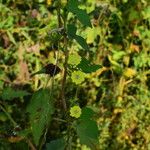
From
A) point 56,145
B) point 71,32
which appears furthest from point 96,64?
point 71,32

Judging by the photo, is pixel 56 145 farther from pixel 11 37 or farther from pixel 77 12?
pixel 11 37

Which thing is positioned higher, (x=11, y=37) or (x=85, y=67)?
(x=85, y=67)

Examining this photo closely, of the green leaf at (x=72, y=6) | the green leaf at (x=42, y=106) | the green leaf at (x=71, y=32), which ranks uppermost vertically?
the green leaf at (x=72, y=6)

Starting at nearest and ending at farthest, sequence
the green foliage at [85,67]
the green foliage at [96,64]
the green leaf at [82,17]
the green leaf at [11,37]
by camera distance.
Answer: the green leaf at [82,17] → the green foliage at [85,67] → the green foliage at [96,64] → the green leaf at [11,37]

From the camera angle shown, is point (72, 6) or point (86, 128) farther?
point (86, 128)

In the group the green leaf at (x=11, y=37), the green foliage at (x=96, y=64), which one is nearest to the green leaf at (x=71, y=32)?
the green foliage at (x=96, y=64)

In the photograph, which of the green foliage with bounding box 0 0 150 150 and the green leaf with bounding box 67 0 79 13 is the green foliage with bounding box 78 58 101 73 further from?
the green foliage with bounding box 0 0 150 150

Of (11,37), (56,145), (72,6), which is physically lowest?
(56,145)

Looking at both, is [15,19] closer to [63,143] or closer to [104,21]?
[104,21]

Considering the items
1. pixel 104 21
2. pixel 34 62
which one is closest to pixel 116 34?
pixel 104 21

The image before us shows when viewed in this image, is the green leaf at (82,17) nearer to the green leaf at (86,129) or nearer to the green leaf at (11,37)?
the green leaf at (86,129)

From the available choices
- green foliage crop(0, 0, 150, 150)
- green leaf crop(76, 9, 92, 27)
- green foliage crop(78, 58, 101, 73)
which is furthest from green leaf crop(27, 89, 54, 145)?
green foliage crop(0, 0, 150, 150)
